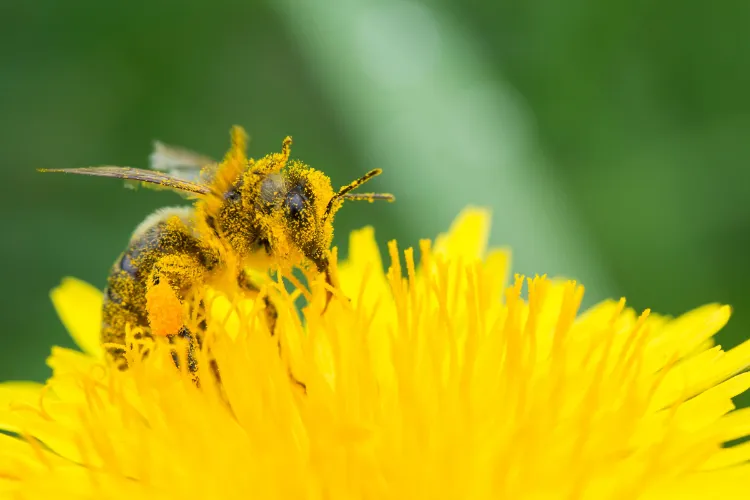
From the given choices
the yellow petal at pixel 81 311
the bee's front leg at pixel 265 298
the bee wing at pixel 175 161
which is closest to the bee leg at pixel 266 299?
the bee's front leg at pixel 265 298

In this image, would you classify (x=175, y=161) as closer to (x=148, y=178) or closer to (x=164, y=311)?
(x=148, y=178)

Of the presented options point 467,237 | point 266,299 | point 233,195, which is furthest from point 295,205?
point 467,237

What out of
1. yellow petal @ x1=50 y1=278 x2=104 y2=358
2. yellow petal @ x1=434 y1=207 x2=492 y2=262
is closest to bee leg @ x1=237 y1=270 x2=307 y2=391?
yellow petal @ x1=50 y1=278 x2=104 y2=358

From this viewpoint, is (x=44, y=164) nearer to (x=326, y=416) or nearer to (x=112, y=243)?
(x=112, y=243)

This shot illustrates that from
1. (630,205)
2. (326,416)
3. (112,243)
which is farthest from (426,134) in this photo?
(326,416)

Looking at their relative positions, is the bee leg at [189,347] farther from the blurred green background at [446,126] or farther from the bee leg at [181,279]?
the blurred green background at [446,126]
